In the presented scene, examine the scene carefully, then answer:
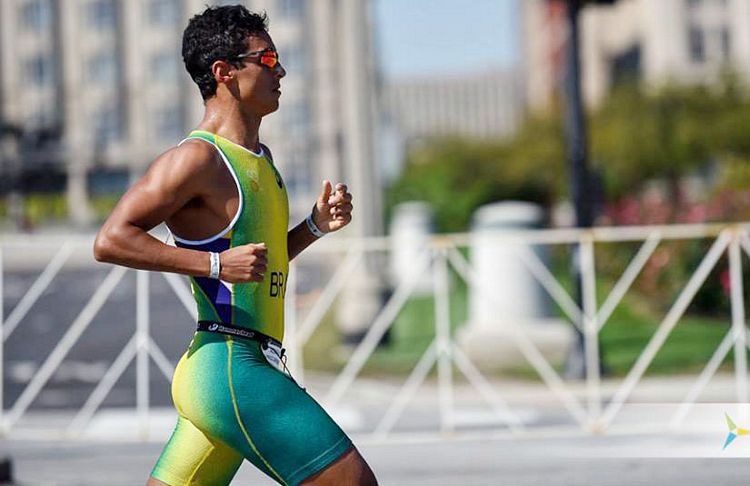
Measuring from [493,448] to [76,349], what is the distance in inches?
403

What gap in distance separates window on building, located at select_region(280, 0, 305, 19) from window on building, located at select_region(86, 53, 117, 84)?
11.8 meters

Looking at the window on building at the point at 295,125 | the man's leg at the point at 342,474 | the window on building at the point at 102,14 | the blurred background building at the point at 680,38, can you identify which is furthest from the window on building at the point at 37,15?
the man's leg at the point at 342,474

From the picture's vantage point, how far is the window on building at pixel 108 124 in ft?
178

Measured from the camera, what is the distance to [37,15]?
56.2m

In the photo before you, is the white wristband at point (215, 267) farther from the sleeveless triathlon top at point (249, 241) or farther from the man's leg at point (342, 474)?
the man's leg at point (342, 474)

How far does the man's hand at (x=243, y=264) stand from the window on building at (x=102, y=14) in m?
52.0

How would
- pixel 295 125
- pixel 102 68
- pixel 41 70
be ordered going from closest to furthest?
1. pixel 295 125
2. pixel 41 70
3. pixel 102 68

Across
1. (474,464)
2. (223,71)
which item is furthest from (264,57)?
(474,464)

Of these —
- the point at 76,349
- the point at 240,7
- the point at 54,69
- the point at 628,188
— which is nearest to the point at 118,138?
the point at 54,69

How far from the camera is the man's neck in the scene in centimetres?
382

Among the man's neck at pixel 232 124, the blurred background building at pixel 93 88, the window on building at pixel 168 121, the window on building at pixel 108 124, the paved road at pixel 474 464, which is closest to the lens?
the man's neck at pixel 232 124

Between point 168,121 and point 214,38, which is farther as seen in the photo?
point 168,121

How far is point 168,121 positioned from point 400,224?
81.0 ft

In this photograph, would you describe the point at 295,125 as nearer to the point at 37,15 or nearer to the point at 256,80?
the point at 37,15
